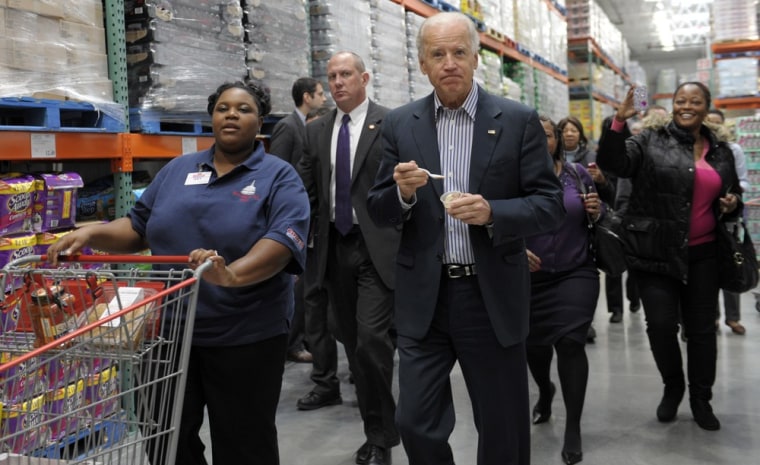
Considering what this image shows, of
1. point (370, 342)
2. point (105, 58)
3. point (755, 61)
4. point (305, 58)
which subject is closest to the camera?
point (370, 342)

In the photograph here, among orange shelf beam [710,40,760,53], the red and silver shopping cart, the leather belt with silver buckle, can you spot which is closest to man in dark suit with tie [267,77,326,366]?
the leather belt with silver buckle

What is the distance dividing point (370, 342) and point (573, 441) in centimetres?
114

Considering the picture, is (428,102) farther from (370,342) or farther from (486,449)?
(370,342)

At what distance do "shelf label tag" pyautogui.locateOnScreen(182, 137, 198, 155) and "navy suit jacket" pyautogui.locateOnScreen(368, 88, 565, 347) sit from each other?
2.31 metres

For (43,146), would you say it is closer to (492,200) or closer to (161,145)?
(161,145)

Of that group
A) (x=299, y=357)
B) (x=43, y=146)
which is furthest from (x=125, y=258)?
(x=299, y=357)

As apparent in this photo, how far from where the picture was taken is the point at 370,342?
3.67m

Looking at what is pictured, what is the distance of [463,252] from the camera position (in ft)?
8.04

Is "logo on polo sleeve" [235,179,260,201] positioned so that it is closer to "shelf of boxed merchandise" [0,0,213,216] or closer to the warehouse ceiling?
"shelf of boxed merchandise" [0,0,213,216]

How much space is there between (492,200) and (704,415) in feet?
8.32

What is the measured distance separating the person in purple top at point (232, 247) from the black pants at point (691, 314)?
235cm

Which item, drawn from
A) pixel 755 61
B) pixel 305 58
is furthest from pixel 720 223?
pixel 755 61

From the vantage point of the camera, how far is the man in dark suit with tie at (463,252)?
243cm

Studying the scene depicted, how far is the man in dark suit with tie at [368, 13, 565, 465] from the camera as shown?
243 centimetres
